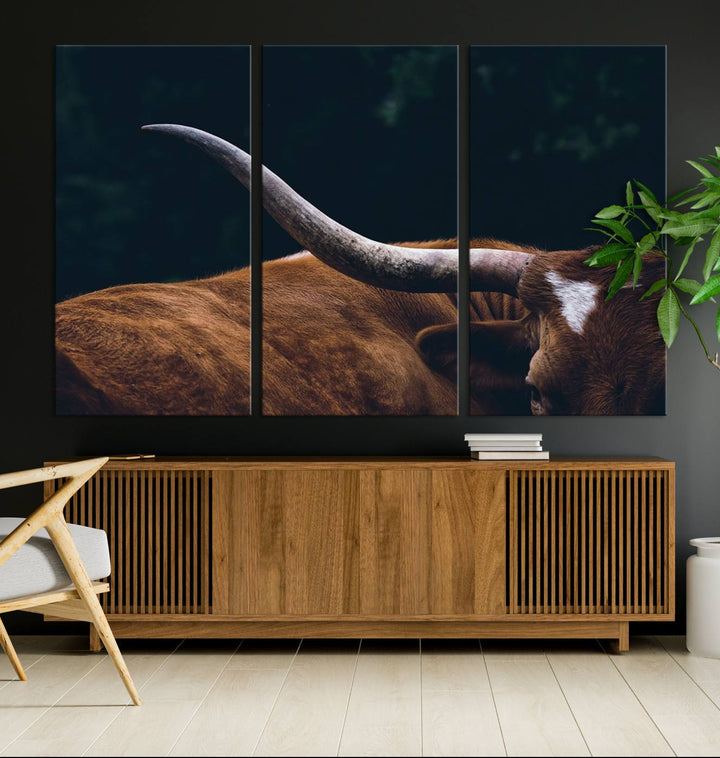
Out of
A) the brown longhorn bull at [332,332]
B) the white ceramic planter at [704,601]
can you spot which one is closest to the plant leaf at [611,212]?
the brown longhorn bull at [332,332]

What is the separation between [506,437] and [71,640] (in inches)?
75.5

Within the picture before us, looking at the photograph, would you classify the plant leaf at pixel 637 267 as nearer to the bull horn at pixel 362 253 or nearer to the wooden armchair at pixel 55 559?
the bull horn at pixel 362 253

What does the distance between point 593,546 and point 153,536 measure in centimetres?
164

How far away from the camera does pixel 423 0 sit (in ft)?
12.9

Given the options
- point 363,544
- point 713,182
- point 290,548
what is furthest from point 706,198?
point 290,548

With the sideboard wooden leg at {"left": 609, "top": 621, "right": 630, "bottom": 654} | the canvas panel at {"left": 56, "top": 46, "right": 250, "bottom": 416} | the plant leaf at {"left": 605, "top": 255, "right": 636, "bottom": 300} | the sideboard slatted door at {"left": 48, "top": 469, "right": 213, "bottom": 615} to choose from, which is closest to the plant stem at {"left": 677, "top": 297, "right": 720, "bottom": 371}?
the plant leaf at {"left": 605, "top": 255, "right": 636, "bottom": 300}

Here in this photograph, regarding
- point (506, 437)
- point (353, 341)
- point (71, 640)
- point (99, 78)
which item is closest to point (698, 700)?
point (506, 437)

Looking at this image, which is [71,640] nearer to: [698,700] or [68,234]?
[68,234]

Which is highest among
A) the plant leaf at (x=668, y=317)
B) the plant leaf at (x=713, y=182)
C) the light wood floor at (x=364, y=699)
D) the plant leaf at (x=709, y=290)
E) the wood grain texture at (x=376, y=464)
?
the plant leaf at (x=713, y=182)

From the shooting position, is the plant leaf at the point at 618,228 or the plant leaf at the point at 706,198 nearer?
the plant leaf at the point at 706,198

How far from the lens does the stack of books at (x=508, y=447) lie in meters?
3.59

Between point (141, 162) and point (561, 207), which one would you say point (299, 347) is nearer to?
point (141, 162)

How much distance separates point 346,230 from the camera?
→ 3.91 metres

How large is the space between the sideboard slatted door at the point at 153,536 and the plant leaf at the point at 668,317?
1.84 meters
